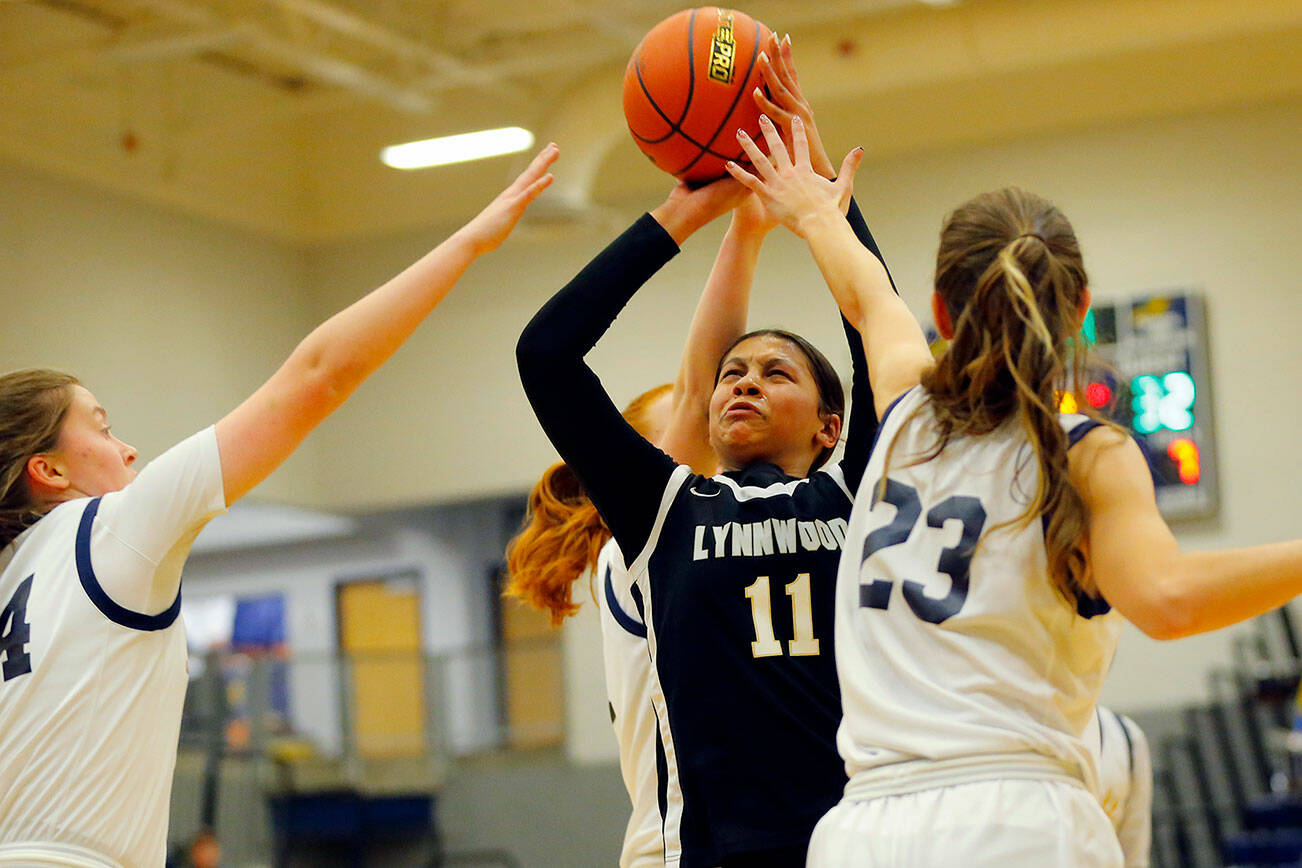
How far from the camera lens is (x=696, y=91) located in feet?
10.5

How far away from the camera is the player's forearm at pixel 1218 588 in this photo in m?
2.02

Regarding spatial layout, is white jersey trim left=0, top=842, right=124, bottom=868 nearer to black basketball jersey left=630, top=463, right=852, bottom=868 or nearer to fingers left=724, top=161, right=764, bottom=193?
black basketball jersey left=630, top=463, right=852, bottom=868

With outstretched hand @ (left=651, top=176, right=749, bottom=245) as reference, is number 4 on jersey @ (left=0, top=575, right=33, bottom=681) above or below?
below

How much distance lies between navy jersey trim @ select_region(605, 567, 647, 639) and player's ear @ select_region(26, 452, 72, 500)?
1.18 meters

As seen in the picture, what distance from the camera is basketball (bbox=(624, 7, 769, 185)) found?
10.3 feet

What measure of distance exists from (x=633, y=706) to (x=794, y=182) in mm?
1273

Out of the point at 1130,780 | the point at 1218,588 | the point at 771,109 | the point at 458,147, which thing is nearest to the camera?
the point at 1218,588

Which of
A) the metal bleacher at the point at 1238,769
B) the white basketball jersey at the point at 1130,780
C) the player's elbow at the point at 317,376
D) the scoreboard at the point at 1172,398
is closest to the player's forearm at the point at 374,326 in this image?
the player's elbow at the point at 317,376

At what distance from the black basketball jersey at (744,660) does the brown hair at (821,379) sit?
0.30 metres

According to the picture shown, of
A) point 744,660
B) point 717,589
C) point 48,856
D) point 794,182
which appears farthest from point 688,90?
point 48,856

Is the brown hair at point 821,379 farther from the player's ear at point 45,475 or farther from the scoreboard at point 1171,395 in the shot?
the scoreboard at point 1171,395

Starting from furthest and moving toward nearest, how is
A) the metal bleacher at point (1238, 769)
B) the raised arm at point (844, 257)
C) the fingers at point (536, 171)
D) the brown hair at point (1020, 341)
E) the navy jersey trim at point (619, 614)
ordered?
the metal bleacher at point (1238, 769)
the navy jersey trim at point (619, 614)
the fingers at point (536, 171)
the raised arm at point (844, 257)
the brown hair at point (1020, 341)

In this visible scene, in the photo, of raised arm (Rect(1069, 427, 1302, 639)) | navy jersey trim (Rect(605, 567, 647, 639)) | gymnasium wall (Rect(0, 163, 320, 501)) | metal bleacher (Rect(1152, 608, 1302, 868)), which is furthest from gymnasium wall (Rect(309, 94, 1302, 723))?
raised arm (Rect(1069, 427, 1302, 639))

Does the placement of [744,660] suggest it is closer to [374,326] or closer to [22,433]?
[374,326]
